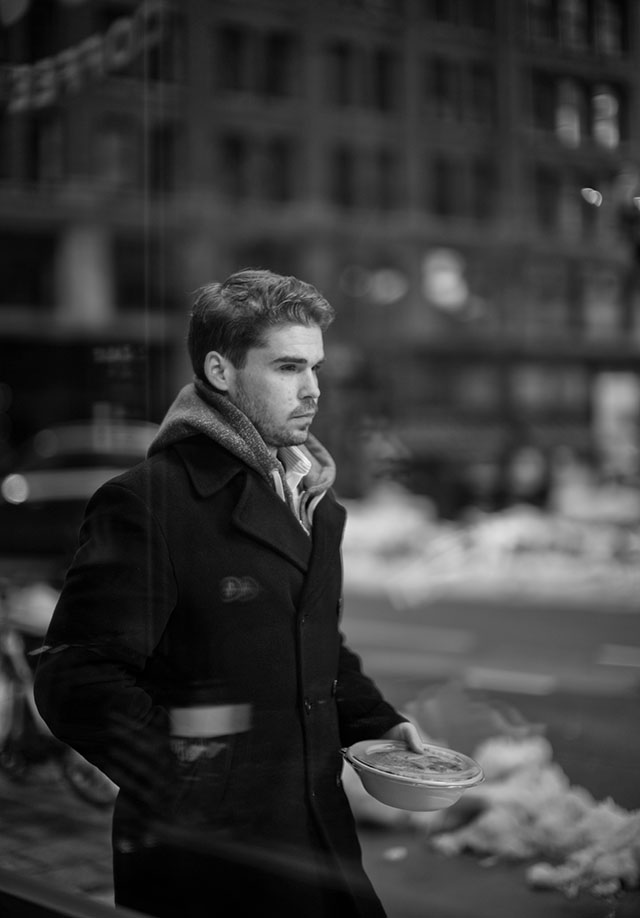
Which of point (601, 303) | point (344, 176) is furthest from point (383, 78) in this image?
point (601, 303)

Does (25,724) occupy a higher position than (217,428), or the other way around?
(217,428)

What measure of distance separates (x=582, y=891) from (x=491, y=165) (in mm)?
12109

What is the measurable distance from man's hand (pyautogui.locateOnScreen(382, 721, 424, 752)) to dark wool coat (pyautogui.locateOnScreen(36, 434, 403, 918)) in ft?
0.07

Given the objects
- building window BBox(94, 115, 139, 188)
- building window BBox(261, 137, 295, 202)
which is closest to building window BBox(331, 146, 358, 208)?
building window BBox(261, 137, 295, 202)

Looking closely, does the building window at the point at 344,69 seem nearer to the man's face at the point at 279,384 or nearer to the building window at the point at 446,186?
the building window at the point at 446,186

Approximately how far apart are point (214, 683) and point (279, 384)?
598 mm

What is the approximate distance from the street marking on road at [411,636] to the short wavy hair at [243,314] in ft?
21.3

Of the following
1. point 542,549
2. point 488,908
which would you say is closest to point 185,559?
point 488,908

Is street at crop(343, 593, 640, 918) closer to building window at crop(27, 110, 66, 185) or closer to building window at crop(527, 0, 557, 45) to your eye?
building window at crop(27, 110, 66, 185)

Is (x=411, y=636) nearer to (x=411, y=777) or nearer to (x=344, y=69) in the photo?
(x=344, y=69)

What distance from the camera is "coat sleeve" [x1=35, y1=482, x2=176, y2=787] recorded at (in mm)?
2072

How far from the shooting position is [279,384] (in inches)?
92.7

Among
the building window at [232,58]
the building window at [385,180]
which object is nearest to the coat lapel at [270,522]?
the building window at [232,58]

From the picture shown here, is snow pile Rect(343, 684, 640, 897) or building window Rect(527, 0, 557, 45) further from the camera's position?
building window Rect(527, 0, 557, 45)
